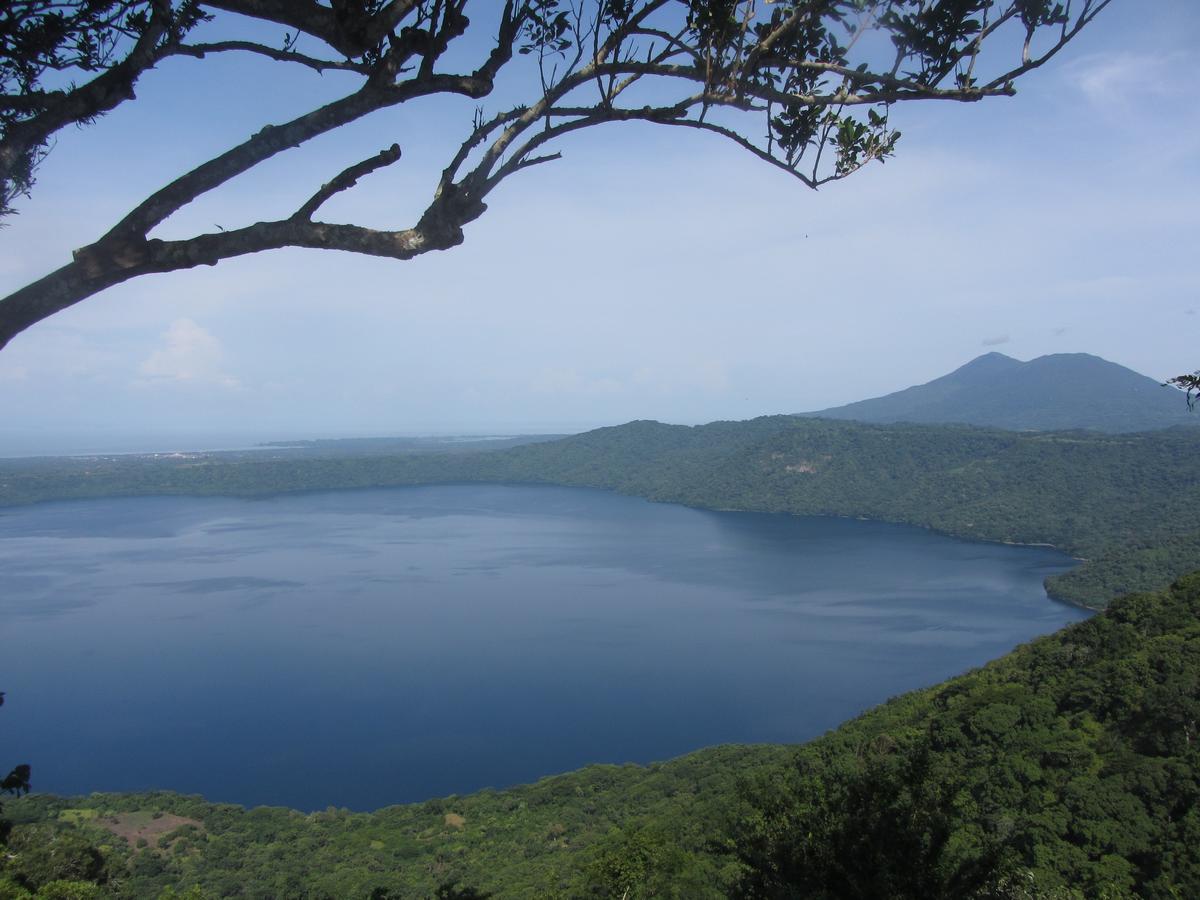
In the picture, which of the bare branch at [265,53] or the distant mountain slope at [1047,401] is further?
the distant mountain slope at [1047,401]

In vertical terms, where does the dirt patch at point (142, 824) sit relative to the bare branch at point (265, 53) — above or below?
below

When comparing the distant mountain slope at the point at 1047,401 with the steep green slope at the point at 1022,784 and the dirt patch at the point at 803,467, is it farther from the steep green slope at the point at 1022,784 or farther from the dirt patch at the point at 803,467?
the steep green slope at the point at 1022,784

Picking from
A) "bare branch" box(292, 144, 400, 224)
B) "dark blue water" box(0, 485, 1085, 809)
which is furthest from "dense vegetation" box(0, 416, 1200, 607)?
"bare branch" box(292, 144, 400, 224)

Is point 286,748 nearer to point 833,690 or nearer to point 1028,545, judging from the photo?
point 833,690

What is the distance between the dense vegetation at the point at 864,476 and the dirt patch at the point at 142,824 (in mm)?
41569

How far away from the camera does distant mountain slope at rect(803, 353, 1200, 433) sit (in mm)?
125312

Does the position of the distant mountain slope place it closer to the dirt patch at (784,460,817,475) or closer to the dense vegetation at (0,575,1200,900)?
the dirt patch at (784,460,817,475)

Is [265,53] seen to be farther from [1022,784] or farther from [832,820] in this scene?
[1022,784]

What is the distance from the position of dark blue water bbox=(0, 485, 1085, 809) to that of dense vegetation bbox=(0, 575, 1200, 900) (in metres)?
5.00

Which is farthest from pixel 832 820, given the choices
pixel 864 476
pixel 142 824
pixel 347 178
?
pixel 864 476

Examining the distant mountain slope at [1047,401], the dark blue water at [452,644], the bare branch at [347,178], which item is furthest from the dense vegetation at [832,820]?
the distant mountain slope at [1047,401]

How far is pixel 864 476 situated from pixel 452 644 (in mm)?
54434

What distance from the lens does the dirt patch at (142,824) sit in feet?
52.3

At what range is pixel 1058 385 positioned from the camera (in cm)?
16188
